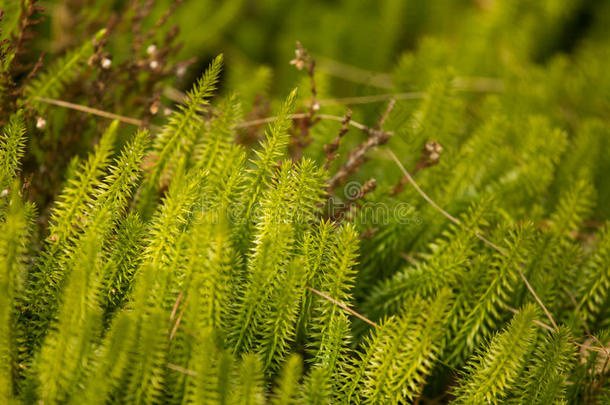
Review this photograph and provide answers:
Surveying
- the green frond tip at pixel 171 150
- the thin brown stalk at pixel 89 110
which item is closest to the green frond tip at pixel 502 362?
the green frond tip at pixel 171 150

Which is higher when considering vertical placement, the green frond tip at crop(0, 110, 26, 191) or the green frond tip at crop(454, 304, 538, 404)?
the green frond tip at crop(0, 110, 26, 191)

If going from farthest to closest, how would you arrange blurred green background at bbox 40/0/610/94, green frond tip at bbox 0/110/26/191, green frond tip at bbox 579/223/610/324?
1. blurred green background at bbox 40/0/610/94
2. green frond tip at bbox 579/223/610/324
3. green frond tip at bbox 0/110/26/191

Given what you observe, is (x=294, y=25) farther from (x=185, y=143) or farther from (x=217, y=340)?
(x=217, y=340)

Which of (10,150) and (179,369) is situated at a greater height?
(10,150)

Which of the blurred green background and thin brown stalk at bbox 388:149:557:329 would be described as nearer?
thin brown stalk at bbox 388:149:557:329

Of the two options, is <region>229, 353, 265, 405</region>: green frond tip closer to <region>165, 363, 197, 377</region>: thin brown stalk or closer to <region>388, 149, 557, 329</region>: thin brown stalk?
<region>165, 363, 197, 377</region>: thin brown stalk

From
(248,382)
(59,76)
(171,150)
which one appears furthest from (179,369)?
(59,76)

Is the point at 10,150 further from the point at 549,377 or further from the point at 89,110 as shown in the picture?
the point at 549,377

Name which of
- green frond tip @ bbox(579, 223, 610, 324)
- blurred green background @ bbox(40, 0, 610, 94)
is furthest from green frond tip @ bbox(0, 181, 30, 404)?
blurred green background @ bbox(40, 0, 610, 94)
